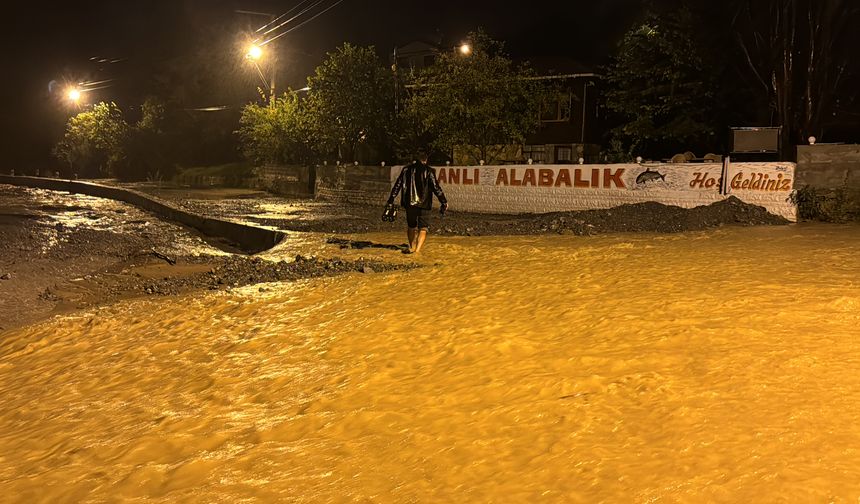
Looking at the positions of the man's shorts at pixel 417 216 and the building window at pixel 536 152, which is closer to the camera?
the man's shorts at pixel 417 216

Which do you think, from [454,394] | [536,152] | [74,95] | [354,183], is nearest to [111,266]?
[454,394]

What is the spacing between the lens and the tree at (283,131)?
107 ft

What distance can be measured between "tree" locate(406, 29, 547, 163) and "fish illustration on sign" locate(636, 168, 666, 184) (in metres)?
8.00

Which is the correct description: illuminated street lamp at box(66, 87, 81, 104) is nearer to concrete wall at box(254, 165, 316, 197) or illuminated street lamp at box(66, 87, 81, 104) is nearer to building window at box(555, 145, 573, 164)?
concrete wall at box(254, 165, 316, 197)

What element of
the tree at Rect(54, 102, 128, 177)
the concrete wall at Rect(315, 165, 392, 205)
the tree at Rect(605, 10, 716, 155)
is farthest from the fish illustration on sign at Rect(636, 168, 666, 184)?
the tree at Rect(54, 102, 128, 177)

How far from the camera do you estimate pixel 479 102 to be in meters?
24.6

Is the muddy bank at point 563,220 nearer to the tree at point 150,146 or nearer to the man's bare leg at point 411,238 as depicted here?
the man's bare leg at point 411,238

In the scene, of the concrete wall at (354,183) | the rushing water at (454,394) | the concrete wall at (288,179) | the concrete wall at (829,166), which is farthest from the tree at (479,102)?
the rushing water at (454,394)

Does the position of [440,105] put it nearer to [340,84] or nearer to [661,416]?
[340,84]

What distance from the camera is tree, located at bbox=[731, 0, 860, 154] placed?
65.4 ft

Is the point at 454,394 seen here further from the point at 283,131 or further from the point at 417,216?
the point at 283,131

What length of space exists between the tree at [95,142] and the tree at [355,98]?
33843mm

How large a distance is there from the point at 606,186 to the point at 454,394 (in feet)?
47.1

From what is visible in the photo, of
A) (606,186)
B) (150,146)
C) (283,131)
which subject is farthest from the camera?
(150,146)
